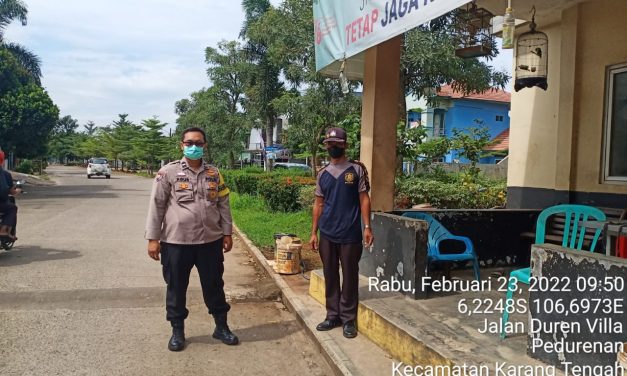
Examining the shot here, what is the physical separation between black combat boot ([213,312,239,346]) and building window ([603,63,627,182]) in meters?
4.68

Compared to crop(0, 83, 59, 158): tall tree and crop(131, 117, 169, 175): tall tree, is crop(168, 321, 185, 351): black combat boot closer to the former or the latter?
crop(0, 83, 59, 158): tall tree

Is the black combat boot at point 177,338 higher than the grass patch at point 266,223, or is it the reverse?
the grass patch at point 266,223

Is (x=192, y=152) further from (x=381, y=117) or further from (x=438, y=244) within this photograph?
(x=438, y=244)

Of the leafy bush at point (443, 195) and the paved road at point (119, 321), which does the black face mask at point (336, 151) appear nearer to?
the paved road at point (119, 321)

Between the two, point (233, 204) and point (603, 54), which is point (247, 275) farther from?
point (233, 204)

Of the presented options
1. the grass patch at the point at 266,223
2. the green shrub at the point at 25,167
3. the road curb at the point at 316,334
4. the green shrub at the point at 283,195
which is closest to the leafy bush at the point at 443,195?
the grass patch at the point at 266,223

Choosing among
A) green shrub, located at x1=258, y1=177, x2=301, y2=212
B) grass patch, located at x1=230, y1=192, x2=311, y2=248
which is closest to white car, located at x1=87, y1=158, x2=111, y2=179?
grass patch, located at x1=230, y1=192, x2=311, y2=248

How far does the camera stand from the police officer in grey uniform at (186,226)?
13.6 ft

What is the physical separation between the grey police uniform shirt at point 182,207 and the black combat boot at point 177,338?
75 centimetres

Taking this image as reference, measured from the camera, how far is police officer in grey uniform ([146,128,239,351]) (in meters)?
4.16

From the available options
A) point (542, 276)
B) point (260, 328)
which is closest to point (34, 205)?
point (260, 328)

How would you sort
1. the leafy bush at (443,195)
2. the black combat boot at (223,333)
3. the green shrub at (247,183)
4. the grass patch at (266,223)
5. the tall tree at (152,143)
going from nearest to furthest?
the black combat boot at (223,333), the grass patch at (266,223), the leafy bush at (443,195), the green shrub at (247,183), the tall tree at (152,143)

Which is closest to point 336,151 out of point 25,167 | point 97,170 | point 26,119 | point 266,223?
point 266,223

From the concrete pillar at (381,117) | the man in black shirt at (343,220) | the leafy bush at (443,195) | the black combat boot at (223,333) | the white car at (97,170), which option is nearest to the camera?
the man in black shirt at (343,220)
